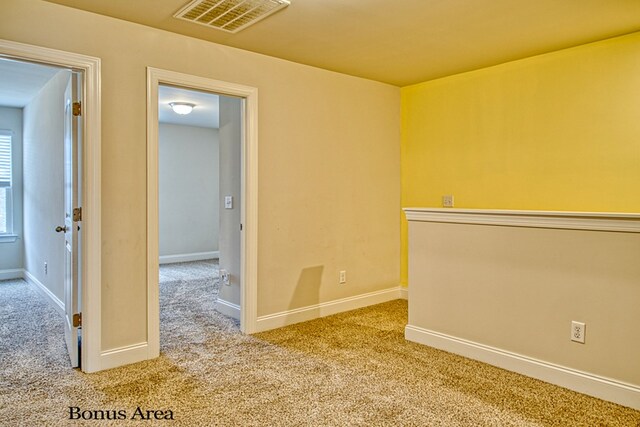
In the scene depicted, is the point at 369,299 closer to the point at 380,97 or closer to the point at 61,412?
the point at 380,97

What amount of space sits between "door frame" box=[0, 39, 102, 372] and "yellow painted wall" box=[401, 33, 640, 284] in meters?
3.13

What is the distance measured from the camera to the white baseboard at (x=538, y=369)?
2.43m

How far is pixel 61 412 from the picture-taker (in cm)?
230

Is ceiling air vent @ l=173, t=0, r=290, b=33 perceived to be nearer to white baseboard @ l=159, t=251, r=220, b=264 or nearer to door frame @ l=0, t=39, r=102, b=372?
door frame @ l=0, t=39, r=102, b=372

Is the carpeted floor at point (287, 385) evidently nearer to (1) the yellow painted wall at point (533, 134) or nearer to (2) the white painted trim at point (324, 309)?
(2) the white painted trim at point (324, 309)

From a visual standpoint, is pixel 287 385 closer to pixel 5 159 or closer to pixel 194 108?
pixel 194 108

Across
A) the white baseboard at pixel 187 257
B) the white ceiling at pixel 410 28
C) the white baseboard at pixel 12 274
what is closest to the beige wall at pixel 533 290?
the white ceiling at pixel 410 28

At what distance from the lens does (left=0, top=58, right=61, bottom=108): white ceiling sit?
402 centimetres

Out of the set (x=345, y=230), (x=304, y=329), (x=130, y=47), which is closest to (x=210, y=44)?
(x=130, y=47)

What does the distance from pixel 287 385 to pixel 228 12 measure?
2358 millimetres

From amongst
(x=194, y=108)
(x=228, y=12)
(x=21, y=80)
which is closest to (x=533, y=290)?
(x=228, y=12)

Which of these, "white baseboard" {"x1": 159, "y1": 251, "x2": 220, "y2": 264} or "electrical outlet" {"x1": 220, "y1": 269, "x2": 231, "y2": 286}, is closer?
"electrical outlet" {"x1": 220, "y1": 269, "x2": 231, "y2": 286}

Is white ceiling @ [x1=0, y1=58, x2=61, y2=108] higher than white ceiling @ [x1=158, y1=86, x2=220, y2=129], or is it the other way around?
white ceiling @ [x1=158, y1=86, x2=220, y2=129]

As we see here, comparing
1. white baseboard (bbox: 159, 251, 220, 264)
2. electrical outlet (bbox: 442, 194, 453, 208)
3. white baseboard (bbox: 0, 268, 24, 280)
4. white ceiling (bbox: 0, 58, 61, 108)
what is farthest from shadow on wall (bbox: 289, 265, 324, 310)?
white baseboard (bbox: 0, 268, 24, 280)
